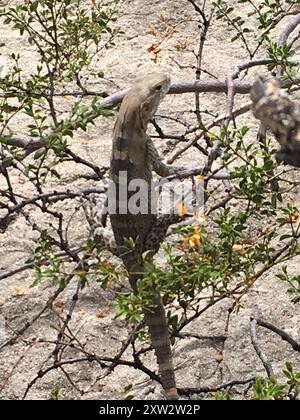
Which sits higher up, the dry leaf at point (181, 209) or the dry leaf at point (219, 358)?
the dry leaf at point (181, 209)

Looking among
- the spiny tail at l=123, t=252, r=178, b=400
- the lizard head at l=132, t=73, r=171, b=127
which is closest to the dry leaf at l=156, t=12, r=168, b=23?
the lizard head at l=132, t=73, r=171, b=127

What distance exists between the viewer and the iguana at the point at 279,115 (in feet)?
8.32

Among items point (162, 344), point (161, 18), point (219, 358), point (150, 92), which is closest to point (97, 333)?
point (219, 358)

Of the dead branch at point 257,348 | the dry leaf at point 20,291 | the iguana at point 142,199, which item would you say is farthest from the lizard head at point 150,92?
the dry leaf at point 20,291

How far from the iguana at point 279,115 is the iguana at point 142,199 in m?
1.04

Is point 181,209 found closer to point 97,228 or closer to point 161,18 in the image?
point 97,228

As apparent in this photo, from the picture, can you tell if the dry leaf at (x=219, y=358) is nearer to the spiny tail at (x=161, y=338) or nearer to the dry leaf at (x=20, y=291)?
the spiny tail at (x=161, y=338)

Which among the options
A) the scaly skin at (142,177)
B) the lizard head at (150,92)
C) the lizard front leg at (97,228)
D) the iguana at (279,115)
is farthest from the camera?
the lizard head at (150,92)

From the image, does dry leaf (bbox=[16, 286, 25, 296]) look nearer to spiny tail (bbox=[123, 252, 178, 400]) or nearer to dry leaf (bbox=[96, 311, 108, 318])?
dry leaf (bbox=[96, 311, 108, 318])

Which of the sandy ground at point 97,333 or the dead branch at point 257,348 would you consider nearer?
the dead branch at point 257,348

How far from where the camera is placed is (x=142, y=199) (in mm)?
3854

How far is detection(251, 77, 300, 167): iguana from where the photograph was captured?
2537 mm

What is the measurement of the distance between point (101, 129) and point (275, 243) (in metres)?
1.67

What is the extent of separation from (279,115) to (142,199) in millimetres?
1338
